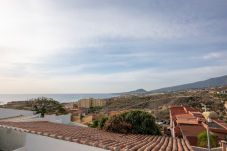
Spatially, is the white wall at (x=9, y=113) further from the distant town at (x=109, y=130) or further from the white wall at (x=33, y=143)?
the white wall at (x=33, y=143)

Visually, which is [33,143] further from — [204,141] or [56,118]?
[56,118]

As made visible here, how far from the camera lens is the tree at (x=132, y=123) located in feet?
53.4

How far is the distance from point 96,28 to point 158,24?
12.4ft

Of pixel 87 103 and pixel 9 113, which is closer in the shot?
pixel 9 113

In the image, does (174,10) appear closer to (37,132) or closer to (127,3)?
(127,3)

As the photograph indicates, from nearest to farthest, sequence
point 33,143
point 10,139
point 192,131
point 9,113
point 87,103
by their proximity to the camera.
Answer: point 33,143
point 10,139
point 9,113
point 192,131
point 87,103

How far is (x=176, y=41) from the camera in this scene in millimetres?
22016

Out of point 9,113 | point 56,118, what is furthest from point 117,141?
point 9,113

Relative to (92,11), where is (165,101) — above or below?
below

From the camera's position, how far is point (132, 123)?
16875mm

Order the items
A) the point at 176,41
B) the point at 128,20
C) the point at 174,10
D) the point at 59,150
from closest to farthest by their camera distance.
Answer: the point at 59,150 < the point at 174,10 < the point at 128,20 < the point at 176,41

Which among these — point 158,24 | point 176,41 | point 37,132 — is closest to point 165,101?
point 176,41

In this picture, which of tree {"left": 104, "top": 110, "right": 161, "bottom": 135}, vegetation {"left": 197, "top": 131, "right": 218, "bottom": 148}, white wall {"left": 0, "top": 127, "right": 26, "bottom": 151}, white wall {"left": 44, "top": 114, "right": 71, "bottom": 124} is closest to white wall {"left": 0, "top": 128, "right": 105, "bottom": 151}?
white wall {"left": 0, "top": 127, "right": 26, "bottom": 151}

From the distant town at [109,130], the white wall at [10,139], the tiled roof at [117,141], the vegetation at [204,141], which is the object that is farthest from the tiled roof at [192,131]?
the white wall at [10,139]
